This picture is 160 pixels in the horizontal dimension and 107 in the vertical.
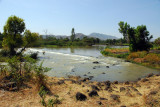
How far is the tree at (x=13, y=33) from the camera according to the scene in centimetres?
1759

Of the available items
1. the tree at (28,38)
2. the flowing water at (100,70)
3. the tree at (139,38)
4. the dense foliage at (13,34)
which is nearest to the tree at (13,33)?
the dense foliage at (13,34)

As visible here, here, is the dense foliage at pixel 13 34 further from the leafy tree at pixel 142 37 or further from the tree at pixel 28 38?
the leafy tree at pixel 142 37

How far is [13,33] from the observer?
59.8 feet

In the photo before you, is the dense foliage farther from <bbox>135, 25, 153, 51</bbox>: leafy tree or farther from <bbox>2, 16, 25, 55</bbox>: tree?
<bbox>135, 25, 153, 51</bbox>: leafy tree

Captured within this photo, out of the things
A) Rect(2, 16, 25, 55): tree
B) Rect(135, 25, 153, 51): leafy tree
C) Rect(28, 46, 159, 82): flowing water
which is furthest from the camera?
Rect(135, 25, 153, 51): leafy tree

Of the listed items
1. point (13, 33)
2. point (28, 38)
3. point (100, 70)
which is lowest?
point (100, 70)

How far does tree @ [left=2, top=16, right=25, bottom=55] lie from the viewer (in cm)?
1759

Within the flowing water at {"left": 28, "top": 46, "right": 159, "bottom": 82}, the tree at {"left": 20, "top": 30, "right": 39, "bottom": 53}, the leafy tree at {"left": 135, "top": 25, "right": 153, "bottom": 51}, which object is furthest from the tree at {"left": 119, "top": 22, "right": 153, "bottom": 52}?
the tree at {"left": 20, "top": 30, "right": 39, "bottom": 53}

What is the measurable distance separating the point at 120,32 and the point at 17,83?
50.9 metres

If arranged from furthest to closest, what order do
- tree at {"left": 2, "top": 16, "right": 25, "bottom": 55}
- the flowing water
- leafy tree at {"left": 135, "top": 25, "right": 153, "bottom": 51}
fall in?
1. leafy tree at {"left": 135, "top": 25, "right": 153, "bottom": 51}
2. tree at {"left": 2, "top": 16, "right": 25, "bottom": 55}
3. the flowing water

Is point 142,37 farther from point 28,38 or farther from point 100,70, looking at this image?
point 28,38

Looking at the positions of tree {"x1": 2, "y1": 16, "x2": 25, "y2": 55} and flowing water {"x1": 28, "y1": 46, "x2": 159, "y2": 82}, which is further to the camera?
tree {"x1": 2, "y1": 16, "x2": 25, "y2": 55}

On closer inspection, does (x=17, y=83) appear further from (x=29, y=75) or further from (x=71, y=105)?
(x=71, y=105)

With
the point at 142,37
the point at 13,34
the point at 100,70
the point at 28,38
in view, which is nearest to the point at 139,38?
the point at 142,37
